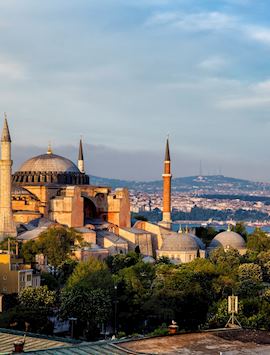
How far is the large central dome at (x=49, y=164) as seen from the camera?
5695cm

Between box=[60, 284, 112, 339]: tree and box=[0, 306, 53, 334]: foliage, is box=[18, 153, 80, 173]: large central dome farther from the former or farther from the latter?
box=[0, 306, 53, 334]: foliage

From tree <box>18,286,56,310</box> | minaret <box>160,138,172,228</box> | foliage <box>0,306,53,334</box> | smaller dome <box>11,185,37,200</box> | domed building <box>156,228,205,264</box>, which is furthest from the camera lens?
minaret <box>160,138,172,228</box>

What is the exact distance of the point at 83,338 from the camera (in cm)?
3033

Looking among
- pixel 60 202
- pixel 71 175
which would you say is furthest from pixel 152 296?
pixel 71 175

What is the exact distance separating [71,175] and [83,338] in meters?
27.6

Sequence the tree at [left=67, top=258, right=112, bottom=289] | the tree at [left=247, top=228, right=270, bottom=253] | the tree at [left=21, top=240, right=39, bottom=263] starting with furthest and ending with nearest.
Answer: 1. the tree at [left=247, top=228, right=270, bottom=253]
2. the tree at [left=21, top=240, right=39, bottom=263]
3. the tree at [left=67, top=258, right=112, bottom=289]

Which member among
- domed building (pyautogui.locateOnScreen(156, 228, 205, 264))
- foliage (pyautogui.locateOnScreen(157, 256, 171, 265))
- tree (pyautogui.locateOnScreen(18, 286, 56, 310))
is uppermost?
domed building (pyautogui.locateOnScreen(156, 228, 205, 264))

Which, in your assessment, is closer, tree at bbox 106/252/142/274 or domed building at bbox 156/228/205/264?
tree at bbox 106/252/142/274

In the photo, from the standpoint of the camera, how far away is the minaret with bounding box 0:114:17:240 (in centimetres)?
4769

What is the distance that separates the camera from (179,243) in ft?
172

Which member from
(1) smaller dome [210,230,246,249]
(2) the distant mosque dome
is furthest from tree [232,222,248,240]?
(2) the distant mosque dome

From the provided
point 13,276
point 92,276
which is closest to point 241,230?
point 13,276

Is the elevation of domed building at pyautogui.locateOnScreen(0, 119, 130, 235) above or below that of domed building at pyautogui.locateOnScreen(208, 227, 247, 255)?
above

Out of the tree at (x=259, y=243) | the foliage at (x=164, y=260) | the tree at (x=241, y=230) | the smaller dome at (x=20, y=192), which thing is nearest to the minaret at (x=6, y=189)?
the smaller dome at (x=20, y=192)
